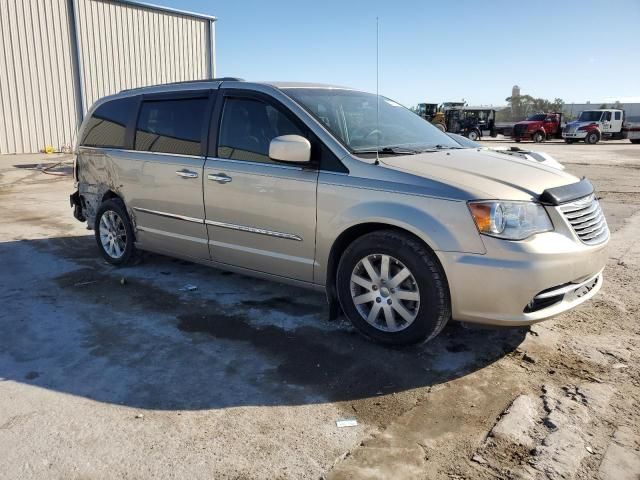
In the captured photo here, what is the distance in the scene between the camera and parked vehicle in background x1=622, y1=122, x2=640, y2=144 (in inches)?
1298

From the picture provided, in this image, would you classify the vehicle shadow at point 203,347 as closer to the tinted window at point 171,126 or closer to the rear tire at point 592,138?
the tinted window at point 171,126

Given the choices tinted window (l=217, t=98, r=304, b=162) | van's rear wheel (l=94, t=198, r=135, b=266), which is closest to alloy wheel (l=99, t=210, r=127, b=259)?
van's rear wheel (l=94, t=198, r=135, b=266)

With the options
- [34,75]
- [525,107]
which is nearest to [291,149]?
[34,75]

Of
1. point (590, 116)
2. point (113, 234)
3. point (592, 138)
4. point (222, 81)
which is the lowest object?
point (113, 234)

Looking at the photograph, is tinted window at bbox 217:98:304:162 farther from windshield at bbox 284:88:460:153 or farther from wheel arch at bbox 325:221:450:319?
wheel arch at bbox 325:221:450:319

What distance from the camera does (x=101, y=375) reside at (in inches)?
133

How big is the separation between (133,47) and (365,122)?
793 inches

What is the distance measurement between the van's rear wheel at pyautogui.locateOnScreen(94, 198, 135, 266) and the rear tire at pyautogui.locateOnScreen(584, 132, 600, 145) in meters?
33.9

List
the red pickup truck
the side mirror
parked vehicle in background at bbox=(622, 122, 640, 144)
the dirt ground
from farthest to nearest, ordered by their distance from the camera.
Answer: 1. the red pickup truck
2. parked vehicle in background at bbox=(622, 122, 640, 144)
3. the side mirror
4. the dirt ground

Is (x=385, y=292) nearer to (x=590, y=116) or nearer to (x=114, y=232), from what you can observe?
(x=114, y=232)

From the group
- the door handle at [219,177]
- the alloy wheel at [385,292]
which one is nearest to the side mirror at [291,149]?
the door handle at [219,177]

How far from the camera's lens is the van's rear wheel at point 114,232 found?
5.67 meters

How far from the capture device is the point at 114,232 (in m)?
5.85

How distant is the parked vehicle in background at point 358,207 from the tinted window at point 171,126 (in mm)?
17
